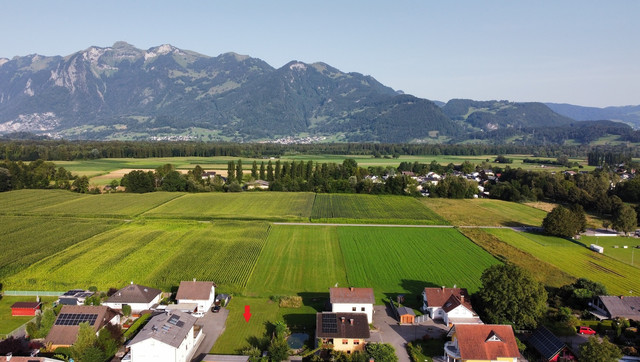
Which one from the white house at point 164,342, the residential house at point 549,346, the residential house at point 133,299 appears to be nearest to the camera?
the white house at point 164,342

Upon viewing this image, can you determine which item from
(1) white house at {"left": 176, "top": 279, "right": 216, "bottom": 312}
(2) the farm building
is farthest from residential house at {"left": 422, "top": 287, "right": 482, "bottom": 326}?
(2) the farm building

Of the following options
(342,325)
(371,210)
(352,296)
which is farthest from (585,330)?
(371,210)

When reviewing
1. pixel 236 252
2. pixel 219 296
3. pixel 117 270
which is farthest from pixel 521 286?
pixel 117 270

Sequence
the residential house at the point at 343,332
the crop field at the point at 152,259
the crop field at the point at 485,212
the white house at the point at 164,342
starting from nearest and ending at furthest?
1. the white house at the point at 164,342
2. the residential house at the point at 343,332
3. the crop field at the point at 152,259
4. the crop field at the point at 485,212

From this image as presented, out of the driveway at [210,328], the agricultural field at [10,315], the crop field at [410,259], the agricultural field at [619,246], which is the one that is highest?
the agricultural field at [619,246]

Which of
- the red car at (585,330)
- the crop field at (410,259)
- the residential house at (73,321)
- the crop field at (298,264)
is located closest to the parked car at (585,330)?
the red car at (585,330)

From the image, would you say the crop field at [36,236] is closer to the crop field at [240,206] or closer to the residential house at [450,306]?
the crop field at [240,206]

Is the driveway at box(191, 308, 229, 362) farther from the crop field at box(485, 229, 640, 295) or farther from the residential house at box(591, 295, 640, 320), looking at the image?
the crop field at box(485, 229, 640, 295)
